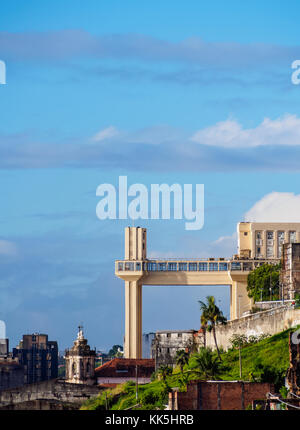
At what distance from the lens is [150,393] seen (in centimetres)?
12938

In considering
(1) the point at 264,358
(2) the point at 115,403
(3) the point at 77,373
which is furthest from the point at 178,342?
(1) the point at 264,358

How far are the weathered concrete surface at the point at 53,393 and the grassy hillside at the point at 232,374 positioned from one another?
7792 mm

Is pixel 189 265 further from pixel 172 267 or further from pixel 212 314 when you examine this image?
pixel 212 314

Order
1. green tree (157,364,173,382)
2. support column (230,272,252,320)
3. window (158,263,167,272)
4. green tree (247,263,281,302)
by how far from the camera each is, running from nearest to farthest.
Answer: green tree (157,364,173,382), green tree (247,263,281,302), support column (230,272,252,320), window (158,263,167,272)

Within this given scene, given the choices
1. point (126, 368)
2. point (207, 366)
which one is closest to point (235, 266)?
point (126, 368)

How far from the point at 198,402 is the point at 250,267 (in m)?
96.3

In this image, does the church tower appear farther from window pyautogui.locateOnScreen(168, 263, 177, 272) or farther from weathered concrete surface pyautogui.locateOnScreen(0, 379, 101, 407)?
window pyautogui.locateOnScreen(168, 263, 177, 272)

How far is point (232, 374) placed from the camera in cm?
12450

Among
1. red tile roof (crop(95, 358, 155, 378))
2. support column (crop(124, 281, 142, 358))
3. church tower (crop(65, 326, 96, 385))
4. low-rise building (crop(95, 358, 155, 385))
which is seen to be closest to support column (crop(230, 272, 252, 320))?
support column (crop(124, 281, 142, 358))

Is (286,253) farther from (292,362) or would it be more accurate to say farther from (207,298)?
(292,362)

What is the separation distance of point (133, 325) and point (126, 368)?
2136 cm

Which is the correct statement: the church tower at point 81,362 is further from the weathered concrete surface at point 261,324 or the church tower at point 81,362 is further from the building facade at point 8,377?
the building facade at point 8,377

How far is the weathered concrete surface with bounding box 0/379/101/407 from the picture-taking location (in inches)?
5876

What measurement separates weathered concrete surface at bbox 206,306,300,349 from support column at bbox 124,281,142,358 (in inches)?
1872
